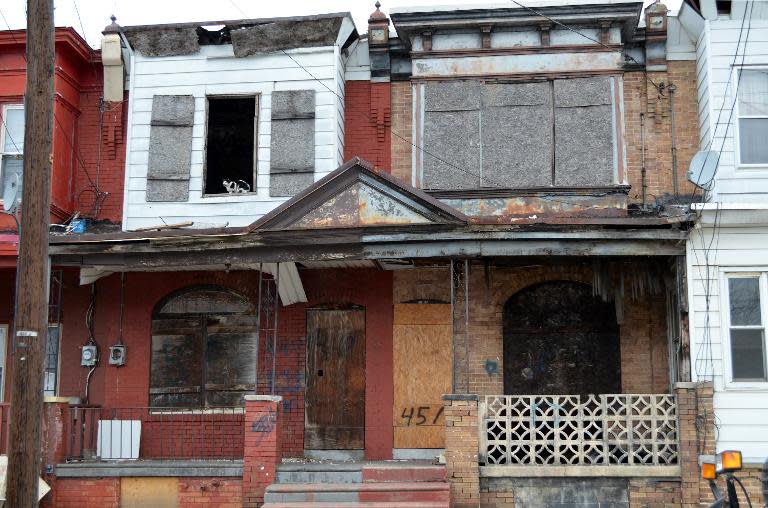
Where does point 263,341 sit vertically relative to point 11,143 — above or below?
below

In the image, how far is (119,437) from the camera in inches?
598

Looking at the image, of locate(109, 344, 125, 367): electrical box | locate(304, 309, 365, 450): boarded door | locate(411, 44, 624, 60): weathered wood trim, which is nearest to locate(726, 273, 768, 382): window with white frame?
locate(411, 44, 624, 60): weathered wood trim

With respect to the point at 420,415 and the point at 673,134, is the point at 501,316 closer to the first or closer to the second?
the point at 420,415

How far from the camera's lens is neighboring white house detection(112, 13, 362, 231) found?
1580 cm

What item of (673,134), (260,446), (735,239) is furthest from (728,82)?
(260,446)

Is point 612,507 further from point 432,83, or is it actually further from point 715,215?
point 432,83

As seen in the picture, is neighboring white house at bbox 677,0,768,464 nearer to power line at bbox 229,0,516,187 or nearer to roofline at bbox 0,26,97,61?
power line at bbox 229,0,516,187

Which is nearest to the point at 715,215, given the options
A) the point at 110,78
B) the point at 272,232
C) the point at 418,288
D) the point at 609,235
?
the point at 609,235

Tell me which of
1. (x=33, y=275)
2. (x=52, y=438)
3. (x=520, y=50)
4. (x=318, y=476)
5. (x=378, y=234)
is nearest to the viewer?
(x=33, y=275)

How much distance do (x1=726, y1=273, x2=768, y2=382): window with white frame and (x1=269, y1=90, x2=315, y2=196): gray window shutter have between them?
22.2ft

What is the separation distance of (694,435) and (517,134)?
221 inches

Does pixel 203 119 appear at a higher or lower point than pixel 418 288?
higher

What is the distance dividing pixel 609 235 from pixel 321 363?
519 centimetres

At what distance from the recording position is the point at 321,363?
15555 millimetres
